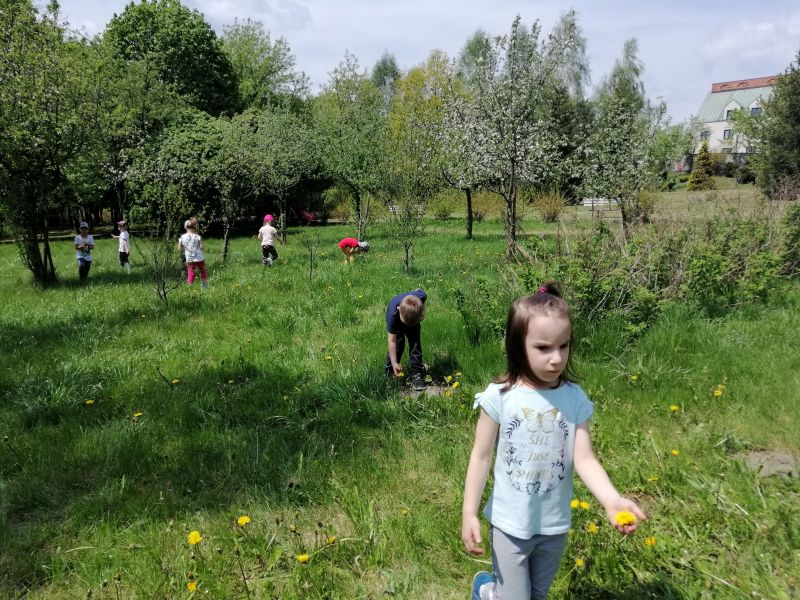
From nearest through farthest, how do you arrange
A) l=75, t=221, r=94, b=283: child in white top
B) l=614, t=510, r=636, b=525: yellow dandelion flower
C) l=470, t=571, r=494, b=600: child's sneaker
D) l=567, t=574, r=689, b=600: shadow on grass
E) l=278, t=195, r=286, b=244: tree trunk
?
l=614, t=510, r=636, b=525: yellow dandelion flower → l=470, t=571, r=494, b=600: child's sneaker → l=567, t=574, r=689, b=600: shadow on grass → l=75, t=221, r=94, b=283: child in white top → l=278, t=195, r=286, b=244: tree trunk

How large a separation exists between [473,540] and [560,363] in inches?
30.2

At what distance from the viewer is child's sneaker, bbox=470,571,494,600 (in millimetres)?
2217

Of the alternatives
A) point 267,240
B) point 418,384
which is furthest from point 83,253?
point 418,384

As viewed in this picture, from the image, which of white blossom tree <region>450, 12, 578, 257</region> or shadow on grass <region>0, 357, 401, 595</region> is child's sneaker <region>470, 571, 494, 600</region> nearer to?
shadow on grass <region>0, 357, 401, 595</region>

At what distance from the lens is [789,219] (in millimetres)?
7883

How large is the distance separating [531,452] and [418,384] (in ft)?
9.66

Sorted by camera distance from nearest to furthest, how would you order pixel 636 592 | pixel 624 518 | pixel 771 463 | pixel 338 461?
1. pixel 624 518
2. pixel 636 592
3. pixel 771 463
4. pixel 338 461

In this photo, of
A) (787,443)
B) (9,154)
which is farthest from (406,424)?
(9,154)

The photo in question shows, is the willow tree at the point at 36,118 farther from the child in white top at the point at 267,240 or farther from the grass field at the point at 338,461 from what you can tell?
the grass field at the point at 338,461

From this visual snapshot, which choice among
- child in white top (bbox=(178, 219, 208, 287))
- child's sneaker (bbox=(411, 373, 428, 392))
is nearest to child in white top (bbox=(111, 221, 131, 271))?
child in white top (bbox=(178, 219, 208, 287))

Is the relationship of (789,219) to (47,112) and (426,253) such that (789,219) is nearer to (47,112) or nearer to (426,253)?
(426,253)

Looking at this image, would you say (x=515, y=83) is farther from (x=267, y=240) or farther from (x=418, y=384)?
(x=418, y=384)

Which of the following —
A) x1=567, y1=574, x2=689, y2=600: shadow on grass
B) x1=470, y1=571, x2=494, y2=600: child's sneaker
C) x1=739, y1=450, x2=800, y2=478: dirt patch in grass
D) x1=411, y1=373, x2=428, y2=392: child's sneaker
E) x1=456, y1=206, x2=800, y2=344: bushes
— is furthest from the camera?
x1=456, y1=206, x2=800, y2=344: bushes

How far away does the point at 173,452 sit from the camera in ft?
13.0
